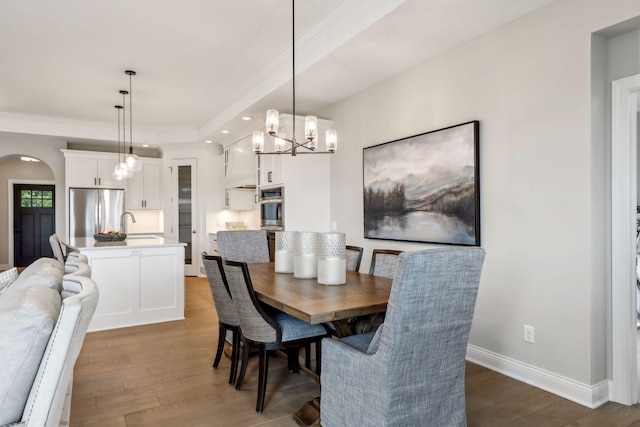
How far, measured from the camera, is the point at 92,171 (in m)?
7.11

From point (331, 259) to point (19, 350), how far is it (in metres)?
1.62

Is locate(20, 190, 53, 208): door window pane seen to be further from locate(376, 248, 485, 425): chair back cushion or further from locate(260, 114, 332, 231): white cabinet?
locate(376, 248, 485, 425): chair back cushion

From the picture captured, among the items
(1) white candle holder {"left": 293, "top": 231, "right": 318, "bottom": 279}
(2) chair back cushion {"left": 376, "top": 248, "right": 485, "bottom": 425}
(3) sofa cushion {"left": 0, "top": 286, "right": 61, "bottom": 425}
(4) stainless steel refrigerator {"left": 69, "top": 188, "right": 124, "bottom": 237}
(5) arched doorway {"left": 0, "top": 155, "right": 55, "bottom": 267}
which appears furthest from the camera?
(5) arched doorway {"left": 0, "top": 155, "right": 55, "bottom": 267}

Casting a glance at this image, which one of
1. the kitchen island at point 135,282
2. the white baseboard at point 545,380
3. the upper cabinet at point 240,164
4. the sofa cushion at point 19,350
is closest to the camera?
the sofa cushion at point 19,350

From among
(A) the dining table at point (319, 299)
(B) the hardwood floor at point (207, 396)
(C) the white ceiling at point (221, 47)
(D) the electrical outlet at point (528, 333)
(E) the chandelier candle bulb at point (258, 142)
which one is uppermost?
(C) the white ceiling at point (221, 47)

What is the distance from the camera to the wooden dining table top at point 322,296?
1.85m

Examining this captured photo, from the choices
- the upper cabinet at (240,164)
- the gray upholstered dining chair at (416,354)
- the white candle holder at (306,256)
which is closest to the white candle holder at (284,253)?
the white candle holder at (306,256)

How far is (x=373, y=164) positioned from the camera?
4.15 m

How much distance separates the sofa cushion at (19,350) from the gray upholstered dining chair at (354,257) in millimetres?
2263

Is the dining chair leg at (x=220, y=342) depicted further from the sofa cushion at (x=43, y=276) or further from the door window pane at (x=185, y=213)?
the door window pane at (x=185, y=213)

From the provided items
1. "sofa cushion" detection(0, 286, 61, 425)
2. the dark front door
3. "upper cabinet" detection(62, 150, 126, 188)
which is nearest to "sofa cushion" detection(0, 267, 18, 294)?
"sofa cushion" detection(0, 286, 61, 425)

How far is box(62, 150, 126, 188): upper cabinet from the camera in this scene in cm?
694

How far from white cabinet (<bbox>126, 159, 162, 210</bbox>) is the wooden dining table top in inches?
218

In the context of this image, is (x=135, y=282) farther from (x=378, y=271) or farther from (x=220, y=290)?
(x=378, y=271)
